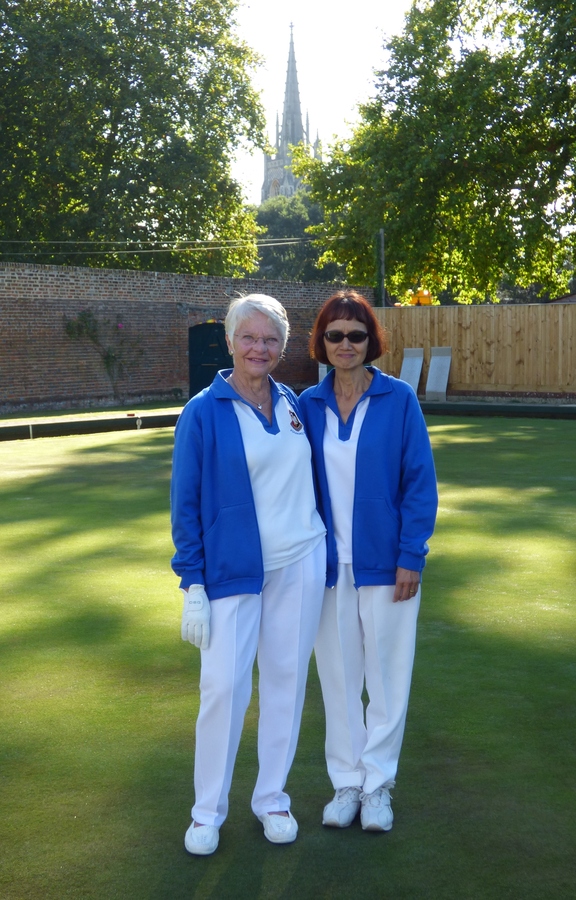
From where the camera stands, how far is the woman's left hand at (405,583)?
2.83m

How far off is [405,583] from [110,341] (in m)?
21.1

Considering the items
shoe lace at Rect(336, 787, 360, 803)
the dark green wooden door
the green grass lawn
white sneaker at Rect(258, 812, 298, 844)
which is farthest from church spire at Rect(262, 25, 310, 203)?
white sneaker at Rect(258, 812, 298, 844)

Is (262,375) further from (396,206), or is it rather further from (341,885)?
(396,206)

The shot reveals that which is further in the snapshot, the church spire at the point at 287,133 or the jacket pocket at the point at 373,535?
the church spire at the point at 287,133

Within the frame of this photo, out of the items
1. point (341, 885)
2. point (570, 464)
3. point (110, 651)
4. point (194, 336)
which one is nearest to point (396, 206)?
point (194, 336)

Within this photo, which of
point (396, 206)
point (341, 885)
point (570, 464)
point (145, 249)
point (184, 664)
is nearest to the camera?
point (341, 885)

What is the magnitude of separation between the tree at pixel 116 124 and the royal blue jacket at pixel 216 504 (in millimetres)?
29087

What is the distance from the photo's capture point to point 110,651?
4473mm

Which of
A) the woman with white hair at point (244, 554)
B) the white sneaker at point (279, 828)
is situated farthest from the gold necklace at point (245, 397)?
the white sneaker at point (279, 828)

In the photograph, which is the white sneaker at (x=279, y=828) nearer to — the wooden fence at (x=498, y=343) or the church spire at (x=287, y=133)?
the wooden fence at (x=498, y=343)

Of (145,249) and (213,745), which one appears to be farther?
(145,249)

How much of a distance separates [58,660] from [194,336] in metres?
18.9

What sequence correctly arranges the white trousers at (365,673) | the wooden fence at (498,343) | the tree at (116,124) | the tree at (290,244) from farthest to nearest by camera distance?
the tree at (290,244)
the tree at (116,124)
the wooden fence at (498,343)
the white trousers at (365,673)

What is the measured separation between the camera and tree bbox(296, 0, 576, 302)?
24.6m
